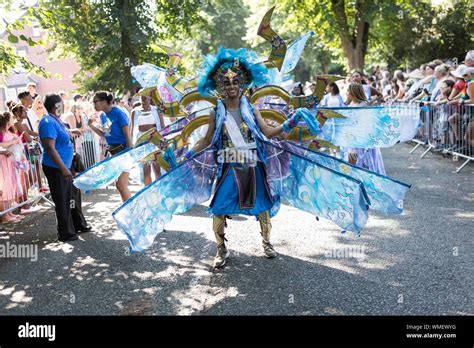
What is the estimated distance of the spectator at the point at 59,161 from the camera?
265 inches

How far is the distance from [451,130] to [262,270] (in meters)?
7.58

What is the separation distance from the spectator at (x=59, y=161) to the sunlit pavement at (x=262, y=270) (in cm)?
31

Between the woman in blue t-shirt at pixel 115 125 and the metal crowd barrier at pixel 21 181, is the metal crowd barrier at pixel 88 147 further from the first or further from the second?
the woman in blue t-shirt at pixel 115 125

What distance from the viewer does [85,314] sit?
4.58 m

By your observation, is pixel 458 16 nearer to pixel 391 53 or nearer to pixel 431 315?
pixel 391 53

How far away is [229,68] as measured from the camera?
5293mm

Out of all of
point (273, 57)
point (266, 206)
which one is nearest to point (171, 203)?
point (266, 206)

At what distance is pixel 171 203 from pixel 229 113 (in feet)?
3.59

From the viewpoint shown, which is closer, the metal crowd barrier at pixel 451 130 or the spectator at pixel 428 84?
the metal crowd barrier at pixel 451 130

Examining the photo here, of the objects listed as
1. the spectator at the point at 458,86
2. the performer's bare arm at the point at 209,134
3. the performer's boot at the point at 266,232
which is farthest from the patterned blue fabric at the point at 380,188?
the spectator at the point at 458,86

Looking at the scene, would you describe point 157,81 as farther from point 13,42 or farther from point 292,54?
point 13,42

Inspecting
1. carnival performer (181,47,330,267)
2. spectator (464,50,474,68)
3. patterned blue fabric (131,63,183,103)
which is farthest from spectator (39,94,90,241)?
spectator (464,50,474,68)

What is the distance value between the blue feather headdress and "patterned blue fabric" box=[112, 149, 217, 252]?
2.31 ft

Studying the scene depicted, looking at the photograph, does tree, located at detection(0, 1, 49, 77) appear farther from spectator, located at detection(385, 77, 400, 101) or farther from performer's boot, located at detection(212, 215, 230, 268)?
→ spectator, located at detection(385, 77, 400, 101)
